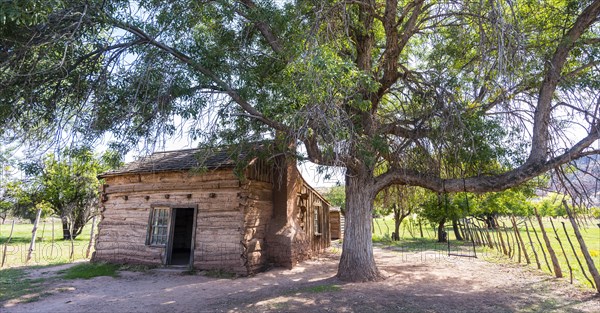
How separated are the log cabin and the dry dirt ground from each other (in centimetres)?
83

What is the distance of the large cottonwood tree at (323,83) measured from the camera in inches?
242

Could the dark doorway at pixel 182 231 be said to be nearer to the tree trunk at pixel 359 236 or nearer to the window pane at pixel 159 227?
the window pane at pixel 159 227

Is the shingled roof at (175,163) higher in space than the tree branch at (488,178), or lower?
higher

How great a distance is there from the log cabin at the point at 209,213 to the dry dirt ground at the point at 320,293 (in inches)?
32.7

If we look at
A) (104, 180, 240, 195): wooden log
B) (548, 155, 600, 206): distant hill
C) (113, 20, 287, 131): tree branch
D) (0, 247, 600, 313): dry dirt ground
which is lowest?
(0, 247, 600, 313): dry dirt ground

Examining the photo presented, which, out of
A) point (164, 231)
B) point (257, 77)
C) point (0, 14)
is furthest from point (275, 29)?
point (164, 231)

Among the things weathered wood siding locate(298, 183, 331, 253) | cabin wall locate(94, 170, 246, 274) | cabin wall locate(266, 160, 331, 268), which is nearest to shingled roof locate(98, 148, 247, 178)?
cabin wall locate(94, 170, 246, 274)

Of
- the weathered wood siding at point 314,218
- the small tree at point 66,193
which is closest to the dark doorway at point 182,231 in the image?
the weathered wood siding at point 314,218

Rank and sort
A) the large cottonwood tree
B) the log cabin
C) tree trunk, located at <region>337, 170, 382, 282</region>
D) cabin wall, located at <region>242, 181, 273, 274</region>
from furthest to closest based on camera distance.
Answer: the log cabin < cabin wall, located at <region>242, 181, 273, 274</region> < tree trunk, located at <region>337, 170, 382, 282</region> < the large cottonwood tree

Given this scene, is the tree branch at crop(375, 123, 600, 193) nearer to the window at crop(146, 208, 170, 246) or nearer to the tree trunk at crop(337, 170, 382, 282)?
the tree trunk at crop(337, 170, 382, 282)

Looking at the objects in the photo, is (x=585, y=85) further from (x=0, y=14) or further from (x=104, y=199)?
(x=104, y=199)

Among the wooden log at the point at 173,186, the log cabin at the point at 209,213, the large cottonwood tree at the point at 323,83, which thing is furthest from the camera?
the wooden log at the point at 173,186

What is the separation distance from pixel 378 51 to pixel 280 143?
4767 millimetres

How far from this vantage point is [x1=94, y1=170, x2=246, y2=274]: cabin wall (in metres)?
11.0
